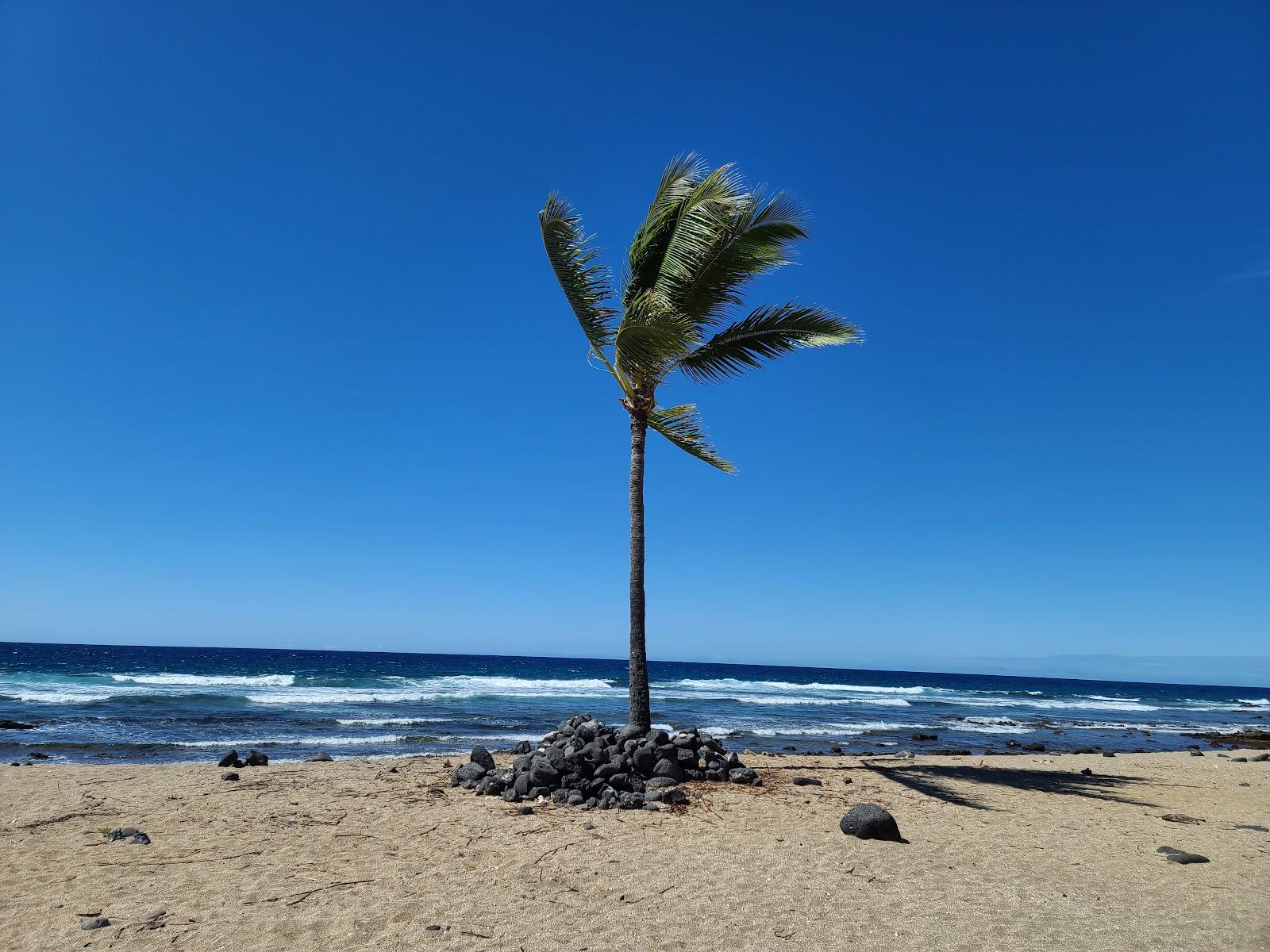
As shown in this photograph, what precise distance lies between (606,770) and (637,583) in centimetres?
241

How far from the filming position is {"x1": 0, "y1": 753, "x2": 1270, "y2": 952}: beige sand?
4.93 meters

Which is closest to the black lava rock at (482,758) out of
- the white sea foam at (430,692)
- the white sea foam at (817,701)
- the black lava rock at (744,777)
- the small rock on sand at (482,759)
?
the small rock on sand at (482,759)

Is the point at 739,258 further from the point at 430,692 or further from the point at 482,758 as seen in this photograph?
the point at 430,692

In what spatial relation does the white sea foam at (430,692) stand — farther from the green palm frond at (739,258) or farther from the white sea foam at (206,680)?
the green palm frond at (739,258)

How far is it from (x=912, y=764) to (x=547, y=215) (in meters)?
10.4

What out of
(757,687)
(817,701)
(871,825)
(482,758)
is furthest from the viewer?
(757,687)

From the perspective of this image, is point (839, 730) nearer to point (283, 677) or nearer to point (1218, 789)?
point (1218, 789)

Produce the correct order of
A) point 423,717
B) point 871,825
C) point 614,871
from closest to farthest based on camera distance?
1. point 614,871
2. point 871,825
3. point 423,717

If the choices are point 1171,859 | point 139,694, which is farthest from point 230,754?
point 139,694

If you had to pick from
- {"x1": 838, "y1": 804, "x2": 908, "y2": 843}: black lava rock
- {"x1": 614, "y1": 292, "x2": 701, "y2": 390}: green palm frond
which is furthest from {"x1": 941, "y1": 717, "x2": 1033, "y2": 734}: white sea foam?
{"x1": 614, "y1": 292, "x2": 701, "y2": 390}: green palm frond

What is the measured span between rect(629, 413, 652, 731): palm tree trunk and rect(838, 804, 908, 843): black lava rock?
2.99 m

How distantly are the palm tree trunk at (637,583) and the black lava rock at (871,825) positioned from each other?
299 cm

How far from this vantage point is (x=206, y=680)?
138 ft

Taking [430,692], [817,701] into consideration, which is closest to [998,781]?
[817,701]
